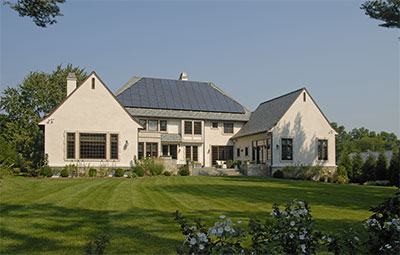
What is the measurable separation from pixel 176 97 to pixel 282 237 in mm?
33305

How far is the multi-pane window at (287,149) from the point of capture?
31734 millimetres

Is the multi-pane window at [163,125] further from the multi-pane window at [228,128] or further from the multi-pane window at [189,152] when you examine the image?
the multi-pane window at [228,128]

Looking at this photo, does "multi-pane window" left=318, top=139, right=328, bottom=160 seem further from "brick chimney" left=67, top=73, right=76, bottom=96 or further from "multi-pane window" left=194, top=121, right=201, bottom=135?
"brick chimney" left=67, top=73, right=76, bottom=96

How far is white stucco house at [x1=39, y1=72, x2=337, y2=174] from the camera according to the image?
27.3 m

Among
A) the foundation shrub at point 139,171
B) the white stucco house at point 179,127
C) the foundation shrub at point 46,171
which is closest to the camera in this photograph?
the foundation shrub at point 46,171

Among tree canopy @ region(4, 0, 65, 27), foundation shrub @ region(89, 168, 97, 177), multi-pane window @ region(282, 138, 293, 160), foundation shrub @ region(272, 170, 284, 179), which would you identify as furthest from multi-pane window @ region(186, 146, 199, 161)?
tree canopy @ region(4, 0, 65, 27)

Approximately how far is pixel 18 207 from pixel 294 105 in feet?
85.9

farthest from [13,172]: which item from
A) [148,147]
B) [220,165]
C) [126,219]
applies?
[126,219]

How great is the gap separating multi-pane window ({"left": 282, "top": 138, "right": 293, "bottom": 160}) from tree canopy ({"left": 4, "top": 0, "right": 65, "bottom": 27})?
25176 mm

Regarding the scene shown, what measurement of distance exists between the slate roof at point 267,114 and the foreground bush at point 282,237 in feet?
85.9

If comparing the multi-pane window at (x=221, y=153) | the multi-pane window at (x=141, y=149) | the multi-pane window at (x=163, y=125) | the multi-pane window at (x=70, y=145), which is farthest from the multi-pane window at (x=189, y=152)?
the multi-pane window at (x=70, y=145)

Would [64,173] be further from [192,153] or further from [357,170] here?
[357,170]

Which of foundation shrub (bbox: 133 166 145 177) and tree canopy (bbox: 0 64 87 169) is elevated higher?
tree canopy (bbox: 0 64 87 169)

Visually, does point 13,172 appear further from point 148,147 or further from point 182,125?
point 182,125
